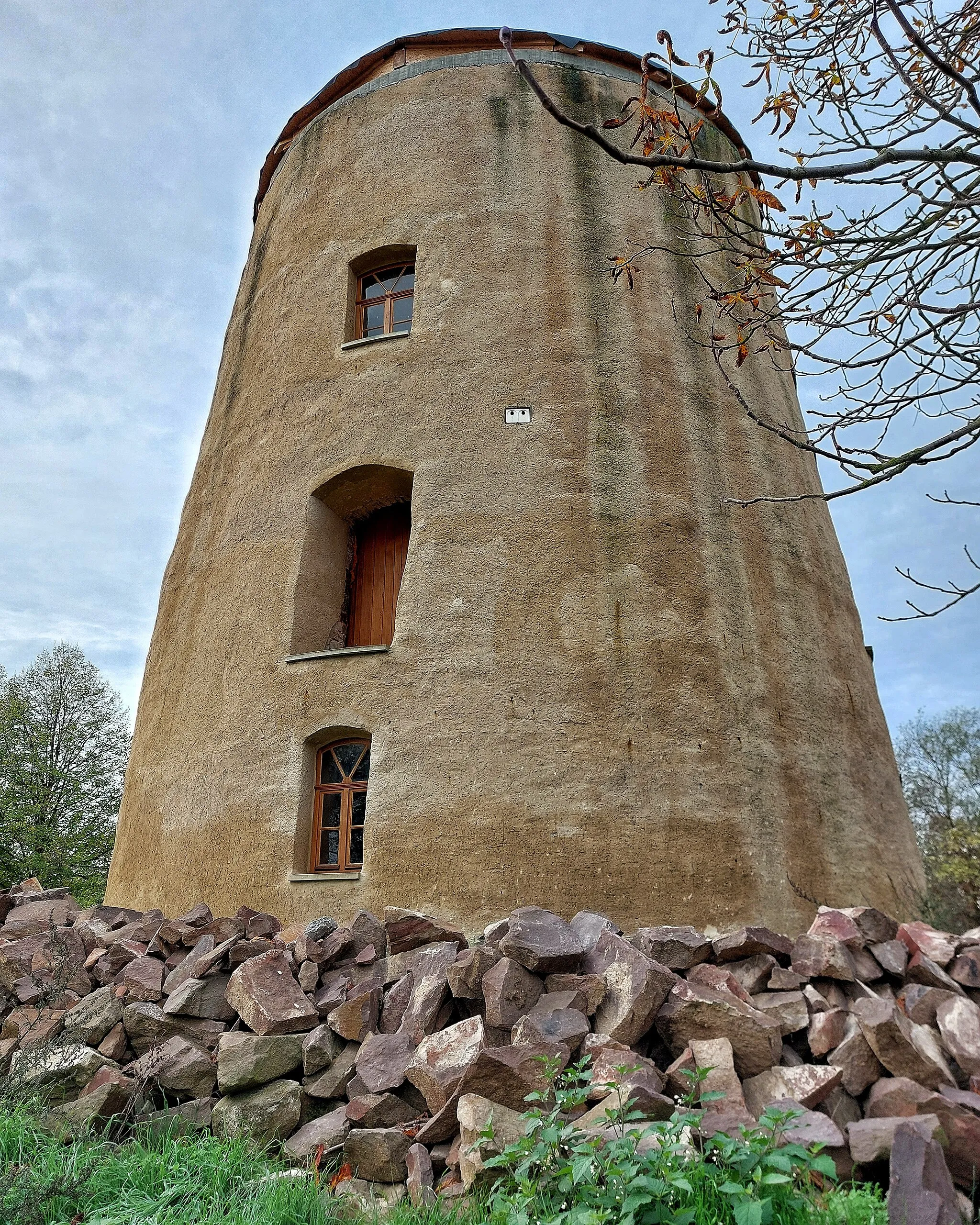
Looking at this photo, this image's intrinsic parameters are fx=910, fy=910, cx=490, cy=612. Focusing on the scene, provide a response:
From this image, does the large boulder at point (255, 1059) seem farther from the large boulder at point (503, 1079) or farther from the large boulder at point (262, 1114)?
the large boulder at point (503, 1079)

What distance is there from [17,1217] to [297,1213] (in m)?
1.06

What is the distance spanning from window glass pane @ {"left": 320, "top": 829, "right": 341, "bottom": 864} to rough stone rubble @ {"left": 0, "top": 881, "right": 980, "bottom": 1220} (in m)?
1.67

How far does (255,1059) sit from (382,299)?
310 inches

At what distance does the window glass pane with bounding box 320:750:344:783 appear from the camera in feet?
26.6

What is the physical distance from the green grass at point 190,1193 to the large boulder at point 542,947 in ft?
4.41

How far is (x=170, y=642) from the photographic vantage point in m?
9.95

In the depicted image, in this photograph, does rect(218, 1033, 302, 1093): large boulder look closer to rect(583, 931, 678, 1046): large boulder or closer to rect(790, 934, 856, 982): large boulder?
rect(583, 931, 678, 1046): large boulder

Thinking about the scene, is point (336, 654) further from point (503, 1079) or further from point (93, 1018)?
point (503, 1079)

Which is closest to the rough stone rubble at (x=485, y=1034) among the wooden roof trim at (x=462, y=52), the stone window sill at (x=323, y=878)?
the stone window sill at (x=323, y=878)

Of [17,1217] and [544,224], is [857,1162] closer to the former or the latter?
[17,1217]

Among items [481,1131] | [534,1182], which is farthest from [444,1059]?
[534,1182]

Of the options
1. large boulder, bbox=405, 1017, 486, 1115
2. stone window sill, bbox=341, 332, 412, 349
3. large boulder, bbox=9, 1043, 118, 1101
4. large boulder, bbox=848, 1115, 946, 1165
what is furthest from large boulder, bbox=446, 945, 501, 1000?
stone window sill, bbox=341, 332, 412, 349

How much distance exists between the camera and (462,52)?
1103 cm

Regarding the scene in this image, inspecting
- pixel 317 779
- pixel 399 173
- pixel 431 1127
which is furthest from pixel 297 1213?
pixel 399 173
